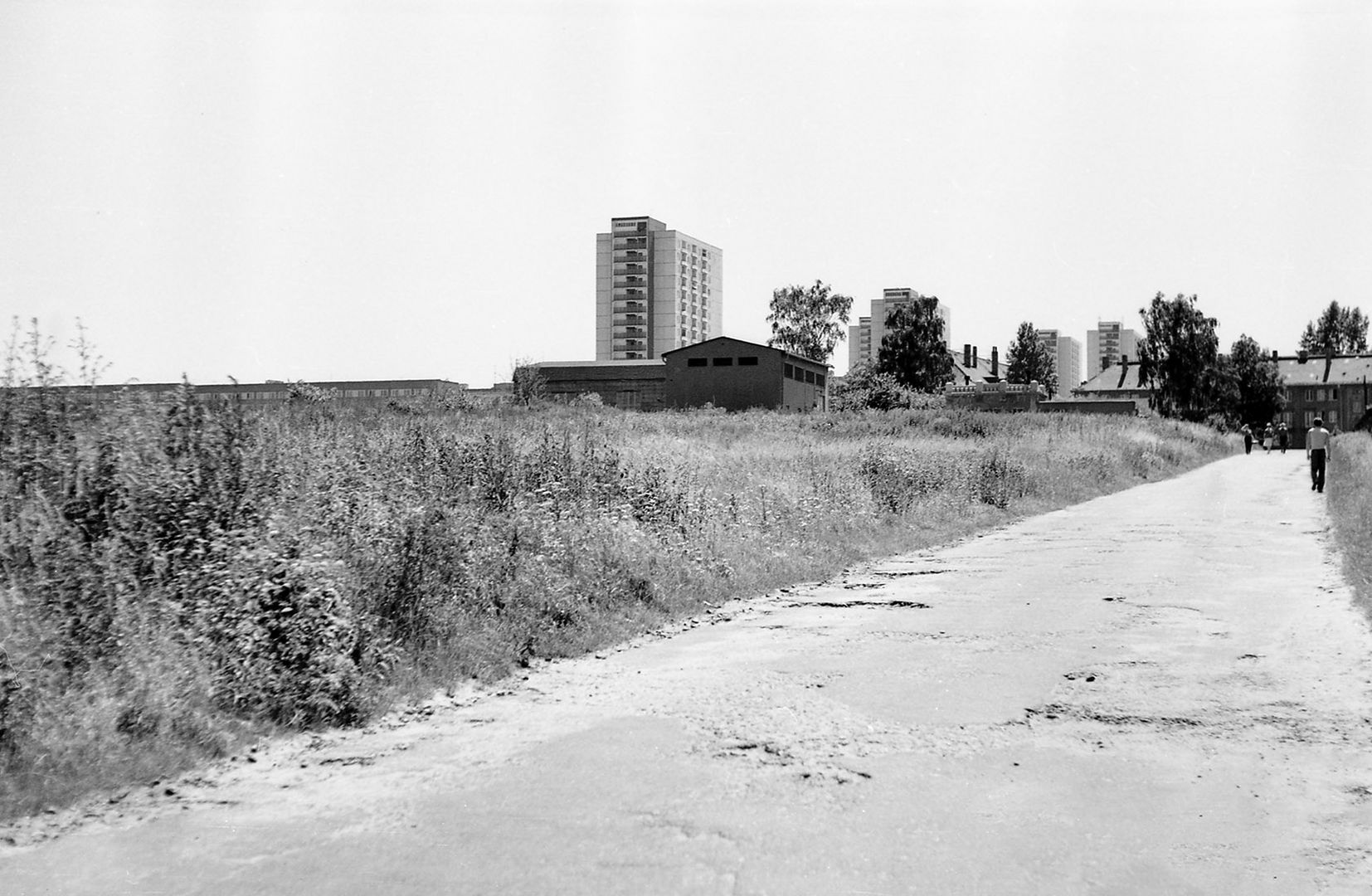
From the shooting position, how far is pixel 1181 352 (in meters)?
83.4

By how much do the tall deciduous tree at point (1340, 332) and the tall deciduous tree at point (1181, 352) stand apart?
57.7 m

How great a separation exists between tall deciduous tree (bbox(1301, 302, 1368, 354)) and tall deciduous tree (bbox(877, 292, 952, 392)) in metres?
65.0

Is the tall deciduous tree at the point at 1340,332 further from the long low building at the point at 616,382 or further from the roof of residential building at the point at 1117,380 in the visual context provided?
the long low building at the point at 616,382

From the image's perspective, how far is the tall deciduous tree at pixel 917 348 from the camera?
92750 millimetres

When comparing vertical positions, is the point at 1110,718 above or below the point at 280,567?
below

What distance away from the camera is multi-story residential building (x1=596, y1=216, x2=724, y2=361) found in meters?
160

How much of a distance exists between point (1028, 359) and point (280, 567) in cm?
12594

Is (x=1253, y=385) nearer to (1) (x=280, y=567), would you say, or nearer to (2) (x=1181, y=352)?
(2) (x=1181, y=352)

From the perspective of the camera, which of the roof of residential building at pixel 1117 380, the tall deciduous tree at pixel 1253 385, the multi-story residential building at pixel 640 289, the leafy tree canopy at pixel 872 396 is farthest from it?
the multi-story residential building at pixel 640 289

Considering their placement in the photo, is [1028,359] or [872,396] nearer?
[872,396]

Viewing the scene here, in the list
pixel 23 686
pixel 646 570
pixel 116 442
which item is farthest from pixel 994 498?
pixel 23 686

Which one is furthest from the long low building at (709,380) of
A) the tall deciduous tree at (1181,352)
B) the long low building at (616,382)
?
the tall deciduous tree at (1181,352)

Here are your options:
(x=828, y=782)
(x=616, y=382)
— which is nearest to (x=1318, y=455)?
(x=828, y=782)

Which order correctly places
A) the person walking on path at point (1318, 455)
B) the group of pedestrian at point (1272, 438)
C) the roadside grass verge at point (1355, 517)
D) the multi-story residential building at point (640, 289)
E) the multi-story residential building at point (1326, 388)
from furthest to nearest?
the multi-story residential building at point (640, 289)
the multi-story residential building at point (1326, 388)
the group of pedestrian at point (1272, 438)
the person walking on path at point (1318, 455)
the roadside grass verge at point (1355, 517)
